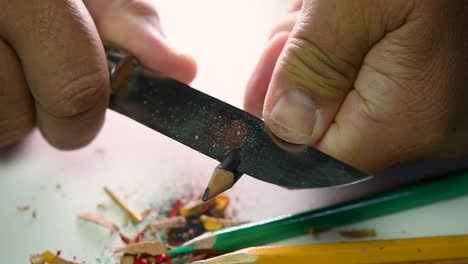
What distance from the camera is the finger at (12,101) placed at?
714mm

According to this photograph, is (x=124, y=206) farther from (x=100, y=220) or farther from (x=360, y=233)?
(x=360, y=233)

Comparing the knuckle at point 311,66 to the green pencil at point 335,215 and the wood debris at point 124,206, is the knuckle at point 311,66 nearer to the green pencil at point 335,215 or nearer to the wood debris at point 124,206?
the green pencil at point 335,215

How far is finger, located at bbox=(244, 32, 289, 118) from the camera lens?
0.82m

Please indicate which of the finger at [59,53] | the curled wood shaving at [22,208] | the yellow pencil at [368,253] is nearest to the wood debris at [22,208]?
the curled wood shaving at [22,208]

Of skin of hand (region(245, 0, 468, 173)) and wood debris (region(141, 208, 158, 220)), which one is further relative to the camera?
wood debris (region(141, 208, 158, 220))

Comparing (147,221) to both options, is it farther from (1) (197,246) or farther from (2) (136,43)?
(2) (136,43)

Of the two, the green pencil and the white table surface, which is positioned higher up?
the green pencil

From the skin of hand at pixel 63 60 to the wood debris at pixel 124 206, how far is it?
0.24ft

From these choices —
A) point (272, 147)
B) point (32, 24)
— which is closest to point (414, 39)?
point (272, 147)

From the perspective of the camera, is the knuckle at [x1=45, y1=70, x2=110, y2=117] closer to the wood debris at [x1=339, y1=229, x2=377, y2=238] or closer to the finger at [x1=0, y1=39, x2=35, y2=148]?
the finger at [x1=0, y1=39, x2=35, y2=148]

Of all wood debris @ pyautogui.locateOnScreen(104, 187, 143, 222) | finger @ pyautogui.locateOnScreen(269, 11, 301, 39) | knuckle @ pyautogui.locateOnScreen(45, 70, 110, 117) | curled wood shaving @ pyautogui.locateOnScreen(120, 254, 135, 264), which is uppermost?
finger @ pyautogui.locateOnScreen(269, 11, 301, 39)

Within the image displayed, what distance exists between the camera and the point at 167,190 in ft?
2.72

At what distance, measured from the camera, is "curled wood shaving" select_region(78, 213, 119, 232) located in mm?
783

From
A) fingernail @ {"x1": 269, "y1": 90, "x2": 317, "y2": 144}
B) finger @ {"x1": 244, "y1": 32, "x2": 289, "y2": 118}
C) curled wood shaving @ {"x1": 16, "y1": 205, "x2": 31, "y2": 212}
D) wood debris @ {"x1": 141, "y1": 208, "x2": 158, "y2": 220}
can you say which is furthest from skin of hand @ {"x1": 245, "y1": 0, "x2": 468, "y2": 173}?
curled wood shaving @ {"x1": 16, "y1": 205, "x2": 31, "y2": 212}
